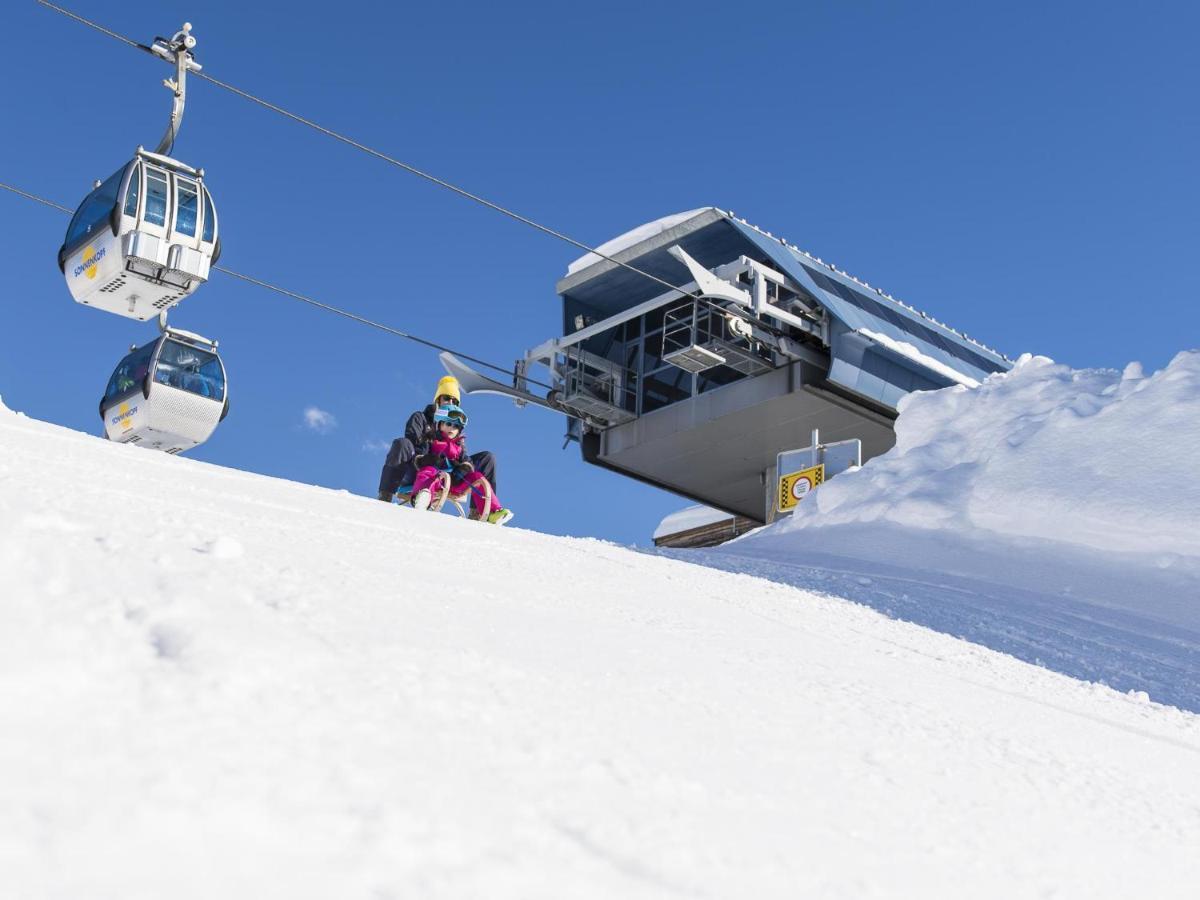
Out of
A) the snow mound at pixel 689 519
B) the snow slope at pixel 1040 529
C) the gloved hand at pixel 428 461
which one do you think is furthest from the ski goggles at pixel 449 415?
the snow mound at pixel 689 519

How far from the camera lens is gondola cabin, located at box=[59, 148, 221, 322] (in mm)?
12312

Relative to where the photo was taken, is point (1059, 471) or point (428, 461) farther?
point (428, 461)

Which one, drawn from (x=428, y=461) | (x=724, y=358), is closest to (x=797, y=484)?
(x=428, y=461)

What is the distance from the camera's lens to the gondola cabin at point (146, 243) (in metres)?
12.3

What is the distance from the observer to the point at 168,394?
49.1ft

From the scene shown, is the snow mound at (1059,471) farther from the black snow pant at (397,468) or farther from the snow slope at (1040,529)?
the black snow pant at (397,468)

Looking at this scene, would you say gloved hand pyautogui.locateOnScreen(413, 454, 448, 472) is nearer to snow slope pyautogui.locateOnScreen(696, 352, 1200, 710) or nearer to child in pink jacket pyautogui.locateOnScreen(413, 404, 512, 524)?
child in pink jacket pyautogui.locateOnScreen(413, 404, 512, 524)

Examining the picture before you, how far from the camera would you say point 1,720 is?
2.27m

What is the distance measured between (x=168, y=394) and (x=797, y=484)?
25.5 ft

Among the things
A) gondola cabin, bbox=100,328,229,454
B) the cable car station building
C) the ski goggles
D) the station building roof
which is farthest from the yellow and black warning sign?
the station building roof

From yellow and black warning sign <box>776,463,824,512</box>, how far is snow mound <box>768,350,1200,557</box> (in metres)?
3.27

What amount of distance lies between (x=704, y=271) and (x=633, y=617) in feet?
68.0

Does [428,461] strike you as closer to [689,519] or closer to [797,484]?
[797,484]

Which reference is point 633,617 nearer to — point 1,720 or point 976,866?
point 976,866
